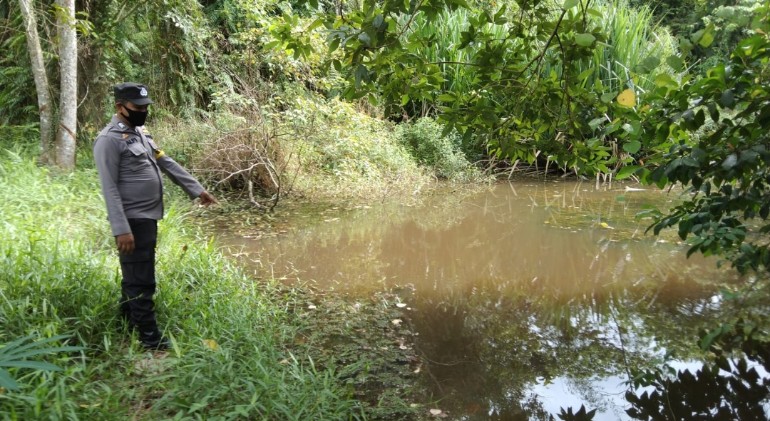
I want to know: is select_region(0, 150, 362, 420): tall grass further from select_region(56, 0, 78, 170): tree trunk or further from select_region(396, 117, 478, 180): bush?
select_region(396, 117, 478, 180): bush

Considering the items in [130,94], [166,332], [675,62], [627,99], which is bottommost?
[166,332]

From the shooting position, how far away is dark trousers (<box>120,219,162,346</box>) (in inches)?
129

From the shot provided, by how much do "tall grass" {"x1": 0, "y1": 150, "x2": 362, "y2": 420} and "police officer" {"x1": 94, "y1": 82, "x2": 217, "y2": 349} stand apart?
184 millimetres

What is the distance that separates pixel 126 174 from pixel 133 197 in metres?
0.14

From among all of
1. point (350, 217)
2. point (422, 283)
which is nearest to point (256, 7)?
point (350, 217)

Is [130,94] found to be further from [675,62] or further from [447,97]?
[675,62]

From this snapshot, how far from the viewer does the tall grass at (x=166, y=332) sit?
2623mm

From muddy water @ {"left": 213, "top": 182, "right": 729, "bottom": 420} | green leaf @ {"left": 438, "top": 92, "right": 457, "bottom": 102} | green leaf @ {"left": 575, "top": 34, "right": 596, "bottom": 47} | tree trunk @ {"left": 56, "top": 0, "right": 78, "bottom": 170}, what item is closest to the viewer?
green leaf @ {"left": 575, "top": 34, "right": 596, "bottom": 47}

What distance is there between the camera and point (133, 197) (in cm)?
324

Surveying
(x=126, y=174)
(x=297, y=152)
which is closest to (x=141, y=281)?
(x=126, y=174)

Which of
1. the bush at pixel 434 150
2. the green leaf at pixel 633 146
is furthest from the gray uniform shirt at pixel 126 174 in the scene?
the bush at pixel 434 150

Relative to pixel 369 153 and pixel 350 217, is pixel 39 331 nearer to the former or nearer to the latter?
pixel 350 217

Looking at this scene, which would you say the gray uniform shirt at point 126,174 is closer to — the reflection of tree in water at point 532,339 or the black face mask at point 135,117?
the black face mask at point 135,117

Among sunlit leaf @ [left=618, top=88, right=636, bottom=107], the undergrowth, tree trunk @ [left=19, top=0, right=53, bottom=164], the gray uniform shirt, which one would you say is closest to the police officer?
the gray uniform shirt
